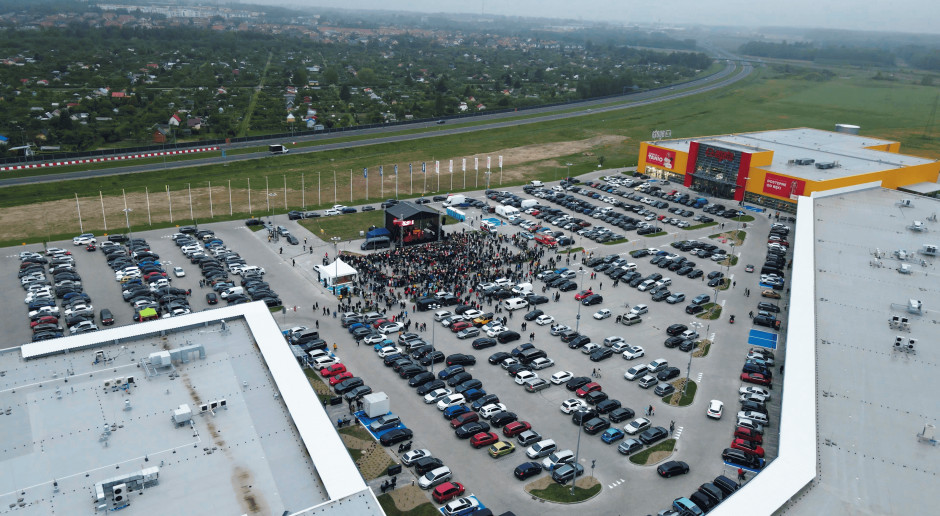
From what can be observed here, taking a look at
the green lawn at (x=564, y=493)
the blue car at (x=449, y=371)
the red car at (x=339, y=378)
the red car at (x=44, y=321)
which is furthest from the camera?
the red car at (x=44, y=321)

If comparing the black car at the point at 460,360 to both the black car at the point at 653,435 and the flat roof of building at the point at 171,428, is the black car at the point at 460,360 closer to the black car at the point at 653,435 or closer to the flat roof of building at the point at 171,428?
the black car at the point at 653,435

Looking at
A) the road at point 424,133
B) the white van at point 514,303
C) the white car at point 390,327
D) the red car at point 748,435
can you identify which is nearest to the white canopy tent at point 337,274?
the white car at point 390,327

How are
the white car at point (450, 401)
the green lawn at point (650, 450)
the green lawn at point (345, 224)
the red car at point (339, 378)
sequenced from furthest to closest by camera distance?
the green lawn at point (345, 224) → the red car at point (339, 378) → the white car at point (450, 401) → the green lawn at point (650, 450)

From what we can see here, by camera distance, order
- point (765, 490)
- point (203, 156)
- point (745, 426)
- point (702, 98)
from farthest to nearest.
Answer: point (702, 98), point (203, 156), point (745, 426), point (765, 490)

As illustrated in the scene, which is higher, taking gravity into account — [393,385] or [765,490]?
[765,490]

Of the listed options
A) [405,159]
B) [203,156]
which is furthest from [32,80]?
[405,159]

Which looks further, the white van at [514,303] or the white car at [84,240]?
the white car at [84,240]

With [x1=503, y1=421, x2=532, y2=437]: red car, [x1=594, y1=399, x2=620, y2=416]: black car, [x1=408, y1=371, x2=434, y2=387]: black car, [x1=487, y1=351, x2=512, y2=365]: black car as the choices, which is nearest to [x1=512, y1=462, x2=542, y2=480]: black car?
[x1=503, y1=421, x2=532, y2=437]: red car

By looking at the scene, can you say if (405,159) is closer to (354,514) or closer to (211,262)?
(211,262)
